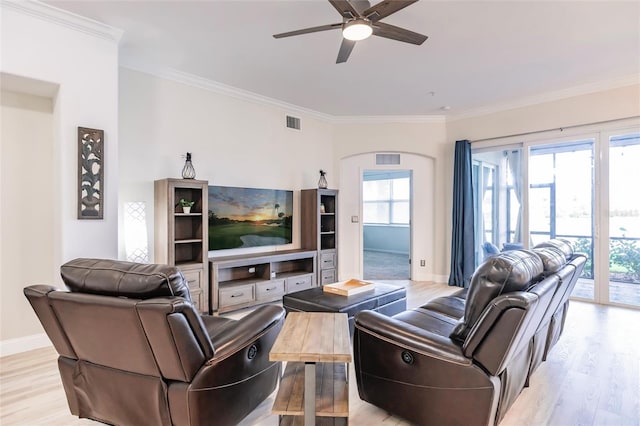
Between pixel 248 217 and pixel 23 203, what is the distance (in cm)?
245

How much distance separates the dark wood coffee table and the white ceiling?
2.54 meters

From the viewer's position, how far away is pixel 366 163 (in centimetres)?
629

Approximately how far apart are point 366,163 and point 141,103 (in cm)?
377

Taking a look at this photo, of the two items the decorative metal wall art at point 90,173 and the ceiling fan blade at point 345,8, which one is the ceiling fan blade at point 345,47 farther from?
the decorative metal wall art at point 90,173

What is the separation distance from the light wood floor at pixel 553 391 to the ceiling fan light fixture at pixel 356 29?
263 cm

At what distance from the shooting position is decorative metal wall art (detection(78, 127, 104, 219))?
296 centimetres

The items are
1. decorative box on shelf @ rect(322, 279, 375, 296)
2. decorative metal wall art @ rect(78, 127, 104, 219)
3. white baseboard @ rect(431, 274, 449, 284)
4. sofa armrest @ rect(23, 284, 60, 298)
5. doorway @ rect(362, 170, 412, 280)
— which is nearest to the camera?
sofa armrest @ rect(23, 284, 60, 298)

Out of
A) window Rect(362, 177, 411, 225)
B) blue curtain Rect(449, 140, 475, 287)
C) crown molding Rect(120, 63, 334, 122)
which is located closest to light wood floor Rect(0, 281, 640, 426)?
blue curtain Rect(449, 140, 475, 287)

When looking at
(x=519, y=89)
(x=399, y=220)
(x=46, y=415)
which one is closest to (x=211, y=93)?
(x=46, y=415)

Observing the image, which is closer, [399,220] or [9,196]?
[9,196]

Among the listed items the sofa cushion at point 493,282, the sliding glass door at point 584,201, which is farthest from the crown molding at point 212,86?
the sofa cushion at point 493,282

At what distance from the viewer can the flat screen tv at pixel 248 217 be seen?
14.9 ft

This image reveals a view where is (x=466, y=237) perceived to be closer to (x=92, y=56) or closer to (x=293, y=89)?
(x=293, y=89)

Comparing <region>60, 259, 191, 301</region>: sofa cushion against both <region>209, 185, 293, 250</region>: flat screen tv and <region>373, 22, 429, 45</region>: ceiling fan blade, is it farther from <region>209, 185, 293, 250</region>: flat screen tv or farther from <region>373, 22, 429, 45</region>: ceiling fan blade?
<region>209, 185, 293, 250</region>: flat screen tv
